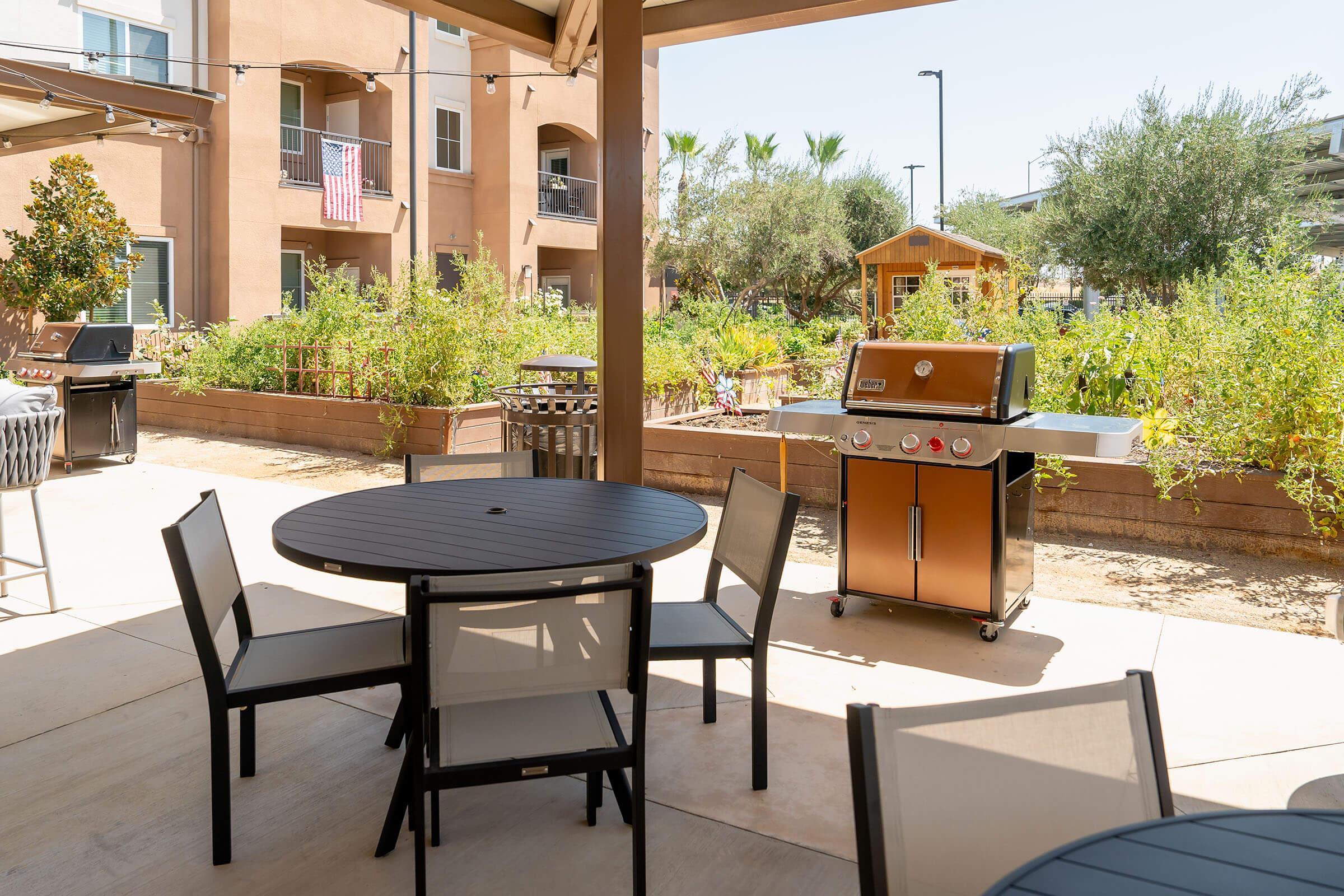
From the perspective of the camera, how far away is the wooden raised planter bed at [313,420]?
333 inches

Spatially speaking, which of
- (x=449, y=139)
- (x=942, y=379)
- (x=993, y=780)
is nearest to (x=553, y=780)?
(x=993, y=780)

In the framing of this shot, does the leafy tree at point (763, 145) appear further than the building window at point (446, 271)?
Yes

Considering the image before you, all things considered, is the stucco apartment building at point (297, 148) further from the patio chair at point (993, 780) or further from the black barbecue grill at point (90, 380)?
the patio chair at point (993, 780)

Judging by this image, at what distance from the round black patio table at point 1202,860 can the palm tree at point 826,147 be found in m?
32.7

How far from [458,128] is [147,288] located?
7559 millimetres

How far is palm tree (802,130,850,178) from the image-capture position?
32094 mm

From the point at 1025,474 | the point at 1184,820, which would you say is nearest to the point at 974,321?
the point at 1025,474

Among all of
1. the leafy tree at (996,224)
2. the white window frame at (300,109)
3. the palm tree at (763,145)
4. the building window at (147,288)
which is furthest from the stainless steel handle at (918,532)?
the palm tree at (763,145)

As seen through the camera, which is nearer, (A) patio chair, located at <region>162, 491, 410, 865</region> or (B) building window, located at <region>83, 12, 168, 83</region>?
(A) patio chair, located at <region>162, 491, 410, 865</region>

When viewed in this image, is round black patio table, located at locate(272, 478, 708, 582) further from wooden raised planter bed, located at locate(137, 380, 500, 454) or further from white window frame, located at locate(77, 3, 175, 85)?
white window frame, located at locate(77, 3, 175, 85)

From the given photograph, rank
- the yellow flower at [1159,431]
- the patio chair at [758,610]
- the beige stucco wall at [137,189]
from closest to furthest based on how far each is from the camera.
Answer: the patio chair at [758,610] → the yellow flower at [1159,431] → the beige stucco wall at [137,189]

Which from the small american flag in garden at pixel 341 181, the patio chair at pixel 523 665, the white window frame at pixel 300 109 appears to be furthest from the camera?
the white window frame at pixel 300 109

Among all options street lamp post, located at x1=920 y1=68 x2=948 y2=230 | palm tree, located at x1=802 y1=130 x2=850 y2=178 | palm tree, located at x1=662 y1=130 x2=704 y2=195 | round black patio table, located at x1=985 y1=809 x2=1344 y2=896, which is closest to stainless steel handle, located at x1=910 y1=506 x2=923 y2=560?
round black patio table, located at x1=985 y1=809 x2=1344 y2=896

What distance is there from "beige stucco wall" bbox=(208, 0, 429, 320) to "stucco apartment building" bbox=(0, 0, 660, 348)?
0.03 meters
